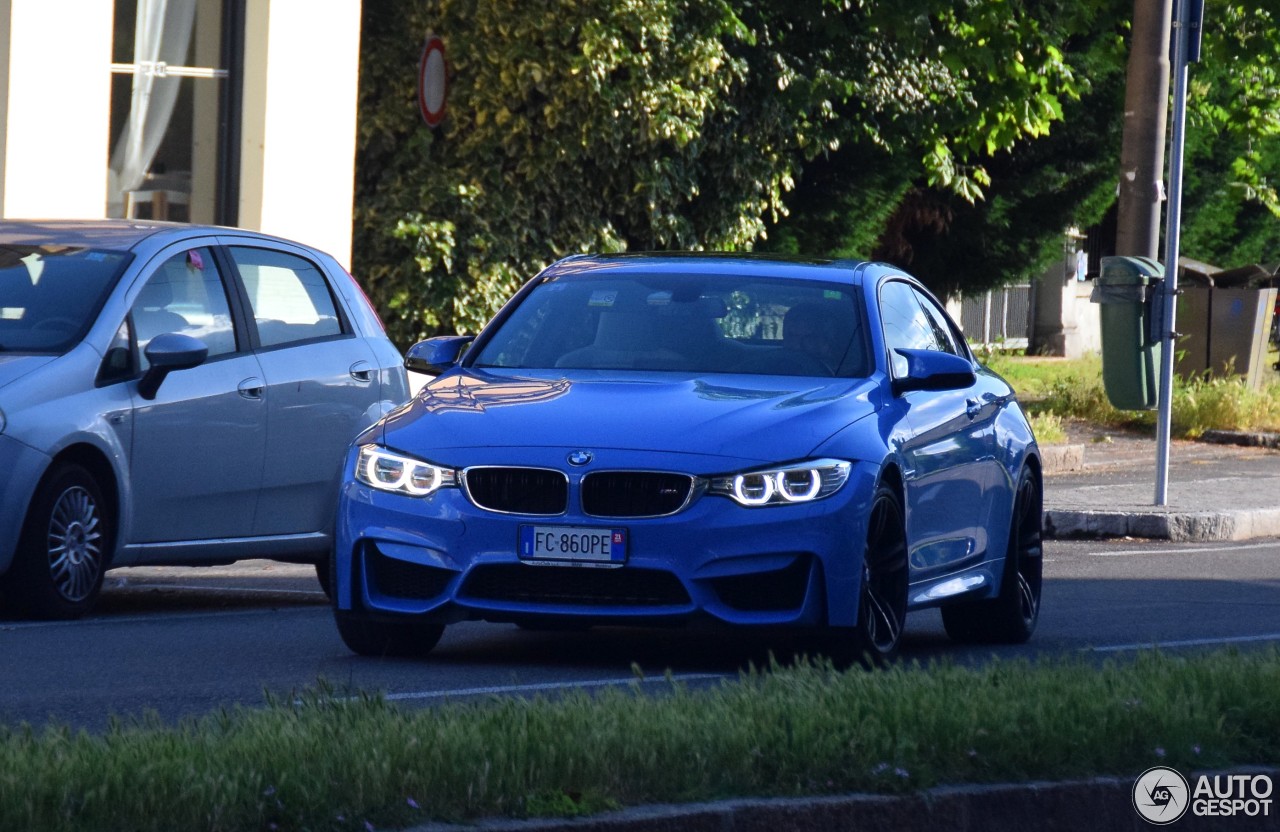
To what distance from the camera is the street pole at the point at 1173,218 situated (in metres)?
14.7

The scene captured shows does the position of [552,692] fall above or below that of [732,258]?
below

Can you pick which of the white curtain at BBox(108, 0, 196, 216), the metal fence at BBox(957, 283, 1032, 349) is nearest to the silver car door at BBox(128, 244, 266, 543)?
the white curtain at BBox(108, 0, 196, 216)

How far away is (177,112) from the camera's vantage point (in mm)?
17203

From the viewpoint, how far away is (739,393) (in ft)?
25.6

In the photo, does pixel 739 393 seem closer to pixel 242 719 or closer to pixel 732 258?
pixel 732 258

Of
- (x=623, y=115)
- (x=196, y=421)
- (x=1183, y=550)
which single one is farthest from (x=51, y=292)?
(x=623, y=115)

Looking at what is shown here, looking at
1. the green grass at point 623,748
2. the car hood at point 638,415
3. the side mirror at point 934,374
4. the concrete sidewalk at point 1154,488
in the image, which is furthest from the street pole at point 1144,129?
the green grass at point 623,748

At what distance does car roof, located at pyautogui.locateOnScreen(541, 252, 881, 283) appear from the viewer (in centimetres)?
870

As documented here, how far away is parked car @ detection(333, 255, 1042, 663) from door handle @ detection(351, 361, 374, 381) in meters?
1.79

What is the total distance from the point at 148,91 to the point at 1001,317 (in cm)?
2335

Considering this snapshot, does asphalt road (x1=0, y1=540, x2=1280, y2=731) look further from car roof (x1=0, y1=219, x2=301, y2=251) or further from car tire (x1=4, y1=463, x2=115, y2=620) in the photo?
car roof (x1=0, y1=219, x2=301, y2=251)

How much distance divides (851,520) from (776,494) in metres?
0.25

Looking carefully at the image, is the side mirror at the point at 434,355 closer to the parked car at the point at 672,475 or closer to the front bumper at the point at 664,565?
the parked car at the point at 672,475

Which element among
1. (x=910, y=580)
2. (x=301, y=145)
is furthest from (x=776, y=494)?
(x=301, y=145)
